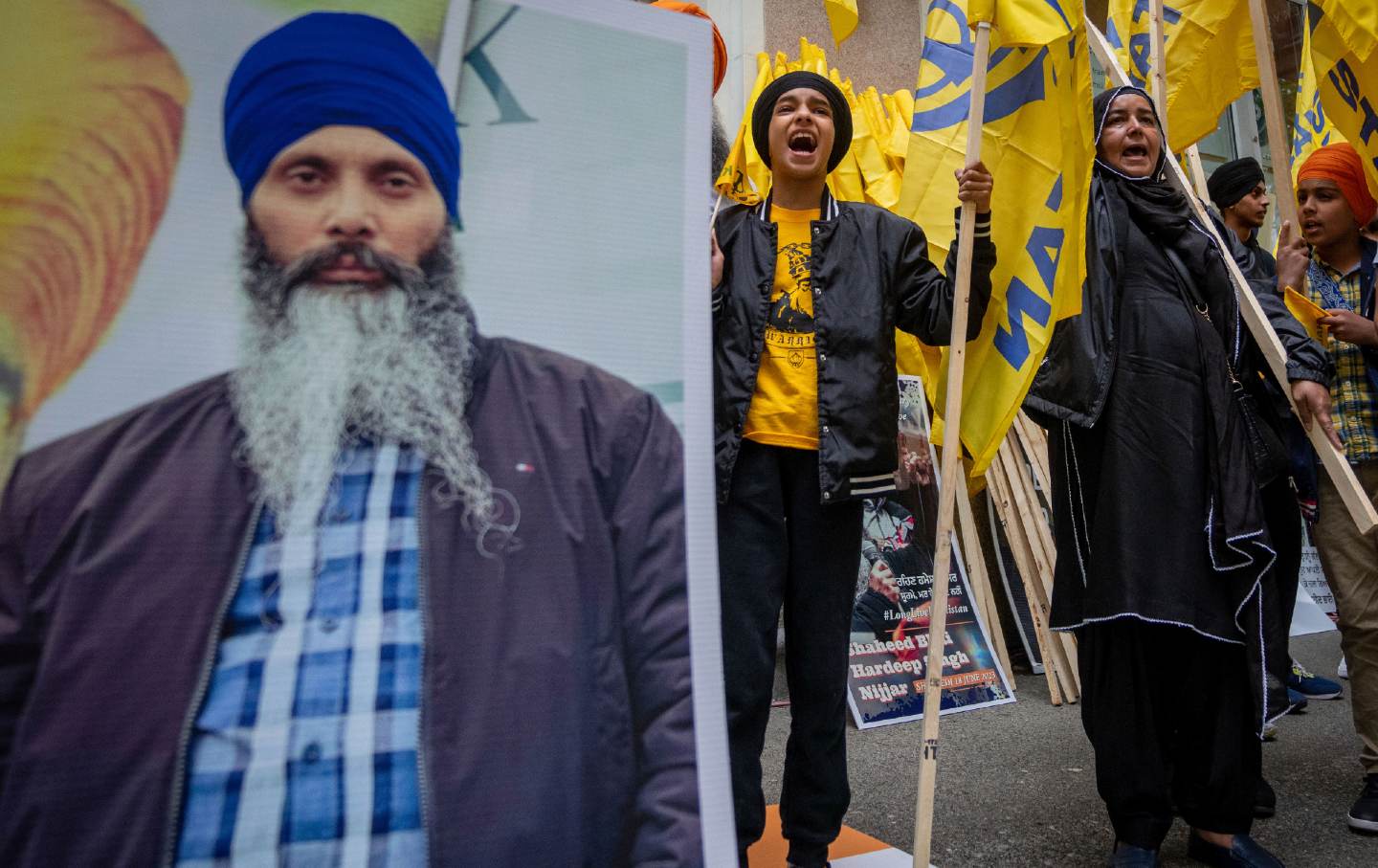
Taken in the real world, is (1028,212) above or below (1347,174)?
below

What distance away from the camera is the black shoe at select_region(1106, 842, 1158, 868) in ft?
6.79

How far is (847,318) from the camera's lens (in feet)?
6.63

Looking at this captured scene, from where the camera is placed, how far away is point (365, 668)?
0.97m

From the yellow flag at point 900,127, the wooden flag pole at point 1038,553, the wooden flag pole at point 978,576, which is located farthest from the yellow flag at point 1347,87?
the wooden flag pole at point 978,576

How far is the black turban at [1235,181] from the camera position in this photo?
13.3ft

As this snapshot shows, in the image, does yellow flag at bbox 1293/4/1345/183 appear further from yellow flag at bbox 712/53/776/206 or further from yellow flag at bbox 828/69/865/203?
yellow flag at bbox 712/53/776/206

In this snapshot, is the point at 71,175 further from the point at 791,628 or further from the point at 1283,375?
the point at 1283,375

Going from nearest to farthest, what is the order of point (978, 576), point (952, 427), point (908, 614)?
point (952, 427), point (908, 614), point (978, 576)

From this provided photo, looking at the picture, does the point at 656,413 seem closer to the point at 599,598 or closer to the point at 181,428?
the point at 599,598

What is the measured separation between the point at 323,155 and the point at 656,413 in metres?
0.50

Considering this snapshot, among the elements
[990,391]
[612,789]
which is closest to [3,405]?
[612,789]

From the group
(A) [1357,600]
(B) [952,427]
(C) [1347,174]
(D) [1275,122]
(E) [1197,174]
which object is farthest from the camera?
(E) [1197,174]

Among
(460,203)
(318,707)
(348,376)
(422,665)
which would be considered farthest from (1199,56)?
(318,707)

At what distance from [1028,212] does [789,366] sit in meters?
0.68
